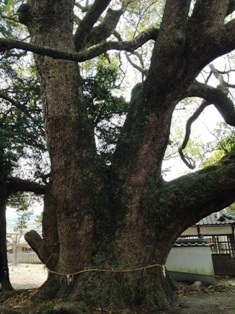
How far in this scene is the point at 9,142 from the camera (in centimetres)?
832

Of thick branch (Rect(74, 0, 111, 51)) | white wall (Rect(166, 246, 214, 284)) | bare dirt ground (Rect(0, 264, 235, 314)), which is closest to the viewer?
bare dirt ground (Rect(0, 264, 235, 314))

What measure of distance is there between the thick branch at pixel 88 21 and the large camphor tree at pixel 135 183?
155 cm

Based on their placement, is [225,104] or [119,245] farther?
[225,104]

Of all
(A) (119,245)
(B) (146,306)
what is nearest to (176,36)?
(A) (119,245)

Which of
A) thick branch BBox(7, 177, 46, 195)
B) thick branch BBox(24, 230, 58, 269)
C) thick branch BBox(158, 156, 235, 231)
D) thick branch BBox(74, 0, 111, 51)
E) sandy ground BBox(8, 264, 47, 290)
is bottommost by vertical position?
sandy ground BBox(8, 264, 47, 290)

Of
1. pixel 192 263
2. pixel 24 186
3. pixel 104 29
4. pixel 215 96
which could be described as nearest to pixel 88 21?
pixel 104 29

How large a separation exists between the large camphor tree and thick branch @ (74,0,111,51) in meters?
1.55

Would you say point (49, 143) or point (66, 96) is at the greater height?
point (66, 96)

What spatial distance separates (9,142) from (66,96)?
8.52ft

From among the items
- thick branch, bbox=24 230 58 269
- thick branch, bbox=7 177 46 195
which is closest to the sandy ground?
thick branch, bbox=7 177 46 195

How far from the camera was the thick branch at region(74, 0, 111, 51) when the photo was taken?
781cm

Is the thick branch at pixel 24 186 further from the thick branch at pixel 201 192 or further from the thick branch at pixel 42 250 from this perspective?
the thick branch at pixel 201 192

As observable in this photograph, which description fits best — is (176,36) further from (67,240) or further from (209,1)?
(67,240)

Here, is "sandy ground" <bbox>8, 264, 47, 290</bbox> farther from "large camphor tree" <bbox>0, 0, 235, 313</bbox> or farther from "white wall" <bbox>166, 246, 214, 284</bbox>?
"large camphor tree" <bbox>0, 0, 235, 313</bbox>
